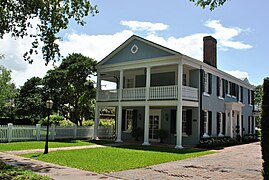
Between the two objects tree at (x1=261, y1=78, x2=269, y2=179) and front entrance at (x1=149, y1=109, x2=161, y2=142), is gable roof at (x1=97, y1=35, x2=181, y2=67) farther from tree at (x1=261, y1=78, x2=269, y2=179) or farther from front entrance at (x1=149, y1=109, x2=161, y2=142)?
tree at (x1=261, y1=78, x2=269, y2=179)

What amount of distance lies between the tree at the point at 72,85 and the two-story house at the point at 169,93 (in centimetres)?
181

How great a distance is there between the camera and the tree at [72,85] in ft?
80.5

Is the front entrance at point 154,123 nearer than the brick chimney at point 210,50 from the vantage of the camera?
Yes

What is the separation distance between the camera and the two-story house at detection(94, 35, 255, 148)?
61.0 ft

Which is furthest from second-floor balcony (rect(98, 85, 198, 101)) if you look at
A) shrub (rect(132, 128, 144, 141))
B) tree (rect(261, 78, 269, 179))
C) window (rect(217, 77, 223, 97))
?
tree (rect(261, 78, 269, 179))

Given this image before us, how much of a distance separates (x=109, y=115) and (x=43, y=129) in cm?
2723

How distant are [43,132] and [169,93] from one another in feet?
32.5

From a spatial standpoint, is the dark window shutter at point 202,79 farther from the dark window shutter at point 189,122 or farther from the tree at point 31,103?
the tree at point 31,103

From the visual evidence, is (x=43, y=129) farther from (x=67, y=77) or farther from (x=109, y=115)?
(x=109, y=115)

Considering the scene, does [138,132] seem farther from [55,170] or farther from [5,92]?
[5,92]

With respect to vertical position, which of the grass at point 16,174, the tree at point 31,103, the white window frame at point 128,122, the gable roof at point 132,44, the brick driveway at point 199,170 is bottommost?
the brick driveway at point 199,170

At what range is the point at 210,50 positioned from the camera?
23031 mm

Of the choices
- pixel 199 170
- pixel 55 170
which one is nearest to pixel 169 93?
pixel 199 170

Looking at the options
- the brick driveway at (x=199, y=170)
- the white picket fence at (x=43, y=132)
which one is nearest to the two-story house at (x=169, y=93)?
the white picket fence at (x=43, y=132)
